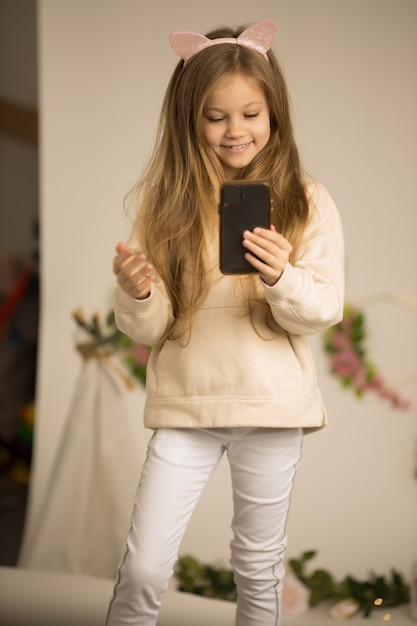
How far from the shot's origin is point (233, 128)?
1.25 metres

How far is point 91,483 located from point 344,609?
0.63 m

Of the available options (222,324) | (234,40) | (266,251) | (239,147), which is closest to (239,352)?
(222,324)

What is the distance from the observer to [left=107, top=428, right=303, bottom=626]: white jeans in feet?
3.99

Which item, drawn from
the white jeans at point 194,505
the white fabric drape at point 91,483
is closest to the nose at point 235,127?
the white jeans at point 194,505

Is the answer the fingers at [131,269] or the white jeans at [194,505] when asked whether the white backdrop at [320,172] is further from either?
the fingers at [131,269]

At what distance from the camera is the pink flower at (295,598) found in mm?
1888


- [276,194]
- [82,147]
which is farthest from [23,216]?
[276,194]

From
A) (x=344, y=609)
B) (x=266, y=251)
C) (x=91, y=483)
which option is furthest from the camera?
(x=91, y=483)

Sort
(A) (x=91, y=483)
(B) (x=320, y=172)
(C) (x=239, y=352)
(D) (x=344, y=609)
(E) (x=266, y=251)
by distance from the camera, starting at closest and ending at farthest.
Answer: (E) (x=266, y=251) < (C) (x=239, y=352) < (D) (x=344, y=609) < (B) (x=320, y=172) < (A) (x=91, y=483)

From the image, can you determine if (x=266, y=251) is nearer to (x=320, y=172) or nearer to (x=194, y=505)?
(x=194, y=505)

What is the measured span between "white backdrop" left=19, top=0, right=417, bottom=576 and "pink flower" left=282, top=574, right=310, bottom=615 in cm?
12

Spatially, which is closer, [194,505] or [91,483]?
[194,505]

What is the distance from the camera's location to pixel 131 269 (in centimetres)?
119

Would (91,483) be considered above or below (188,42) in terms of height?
below
